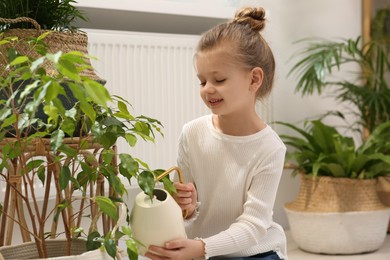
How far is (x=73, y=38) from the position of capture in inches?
64.1

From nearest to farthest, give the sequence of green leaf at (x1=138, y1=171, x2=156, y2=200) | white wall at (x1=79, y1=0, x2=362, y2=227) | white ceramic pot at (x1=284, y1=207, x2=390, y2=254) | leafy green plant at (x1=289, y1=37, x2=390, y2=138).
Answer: green leaf at (x1=138, y1=171, x2=156, y2=200) < white ceramic pot at (x1=284, y1=207, x2=390, y2=254) < leafy green plant at (x1=289, y1=37, x2=390, y2=138) < white wall at (x1=79, y1=0, x2=362, y2=227)

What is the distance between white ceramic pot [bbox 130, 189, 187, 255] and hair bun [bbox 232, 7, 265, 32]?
1.79 feet

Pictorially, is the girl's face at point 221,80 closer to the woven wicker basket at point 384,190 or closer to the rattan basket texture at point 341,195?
the rattan basket texture at point 341,195

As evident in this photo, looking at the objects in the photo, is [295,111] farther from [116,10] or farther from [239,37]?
[239,37]

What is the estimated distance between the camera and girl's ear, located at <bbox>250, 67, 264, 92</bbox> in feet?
5.53

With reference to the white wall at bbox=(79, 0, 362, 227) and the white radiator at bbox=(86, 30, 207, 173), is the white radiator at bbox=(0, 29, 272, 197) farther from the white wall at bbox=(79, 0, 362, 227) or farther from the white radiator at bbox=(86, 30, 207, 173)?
the white wall at bbox=(79, 0, 362, 227)

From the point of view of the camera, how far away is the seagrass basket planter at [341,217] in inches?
116

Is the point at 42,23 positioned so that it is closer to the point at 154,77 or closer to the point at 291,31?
the point at 154,77

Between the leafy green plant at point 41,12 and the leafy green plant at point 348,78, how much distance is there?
64.9 inches

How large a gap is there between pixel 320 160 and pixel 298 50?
70 cm

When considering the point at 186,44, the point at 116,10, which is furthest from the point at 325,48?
the point at 116,10

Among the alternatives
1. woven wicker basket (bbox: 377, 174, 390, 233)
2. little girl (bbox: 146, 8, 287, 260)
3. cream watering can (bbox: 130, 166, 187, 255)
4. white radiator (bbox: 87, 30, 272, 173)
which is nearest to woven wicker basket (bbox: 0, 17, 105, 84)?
little girl (bbox: 146, 8, 287, 260)

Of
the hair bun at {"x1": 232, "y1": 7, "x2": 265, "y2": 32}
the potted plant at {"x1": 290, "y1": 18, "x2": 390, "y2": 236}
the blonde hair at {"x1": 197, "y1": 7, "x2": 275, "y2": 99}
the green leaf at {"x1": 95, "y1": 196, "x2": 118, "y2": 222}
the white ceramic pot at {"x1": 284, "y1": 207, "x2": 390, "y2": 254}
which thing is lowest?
the white ceramic pot at {"x1": 284, "y1": 207, "x2": 390, "y2": 254}

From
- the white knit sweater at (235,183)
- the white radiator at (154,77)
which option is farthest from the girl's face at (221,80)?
the white radiator at (154,77)
